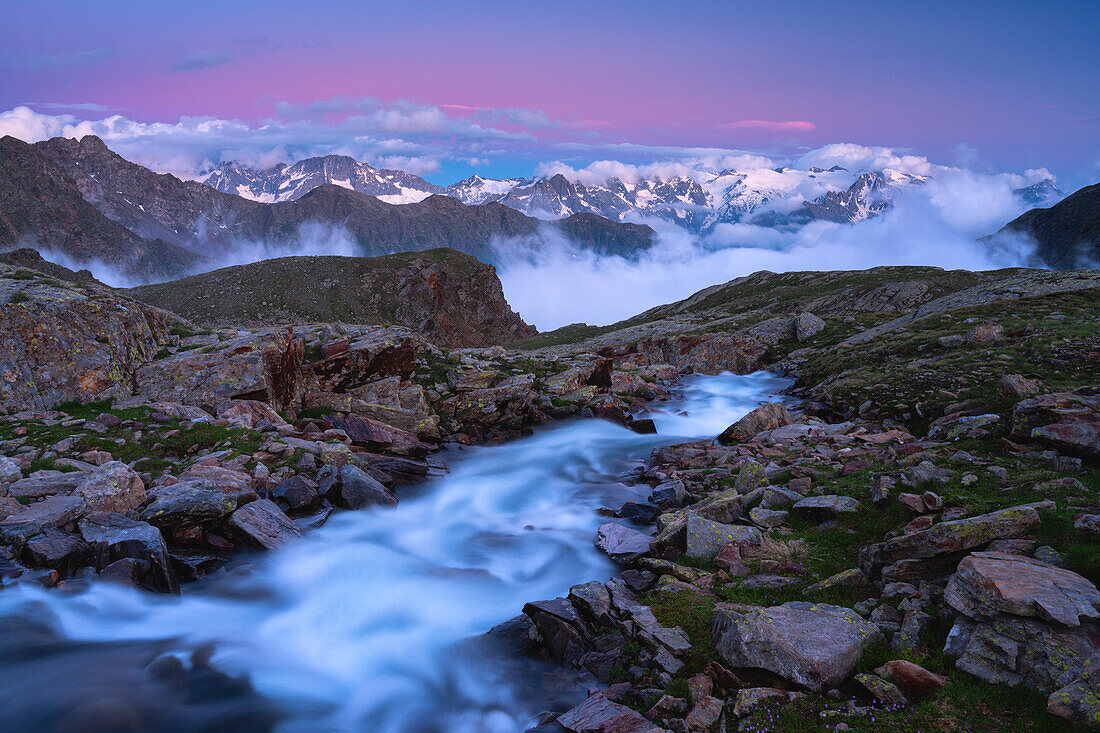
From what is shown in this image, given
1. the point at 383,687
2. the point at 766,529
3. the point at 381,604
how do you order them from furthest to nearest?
the point at 381,604 → the point at 766,529 → the point at 383,687

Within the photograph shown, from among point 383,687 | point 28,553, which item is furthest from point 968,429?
point 28,553

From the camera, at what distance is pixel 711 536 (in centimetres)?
1594

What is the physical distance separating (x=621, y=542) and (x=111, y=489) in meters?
17.1

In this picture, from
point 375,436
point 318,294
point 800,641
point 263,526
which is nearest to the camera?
point 800,641

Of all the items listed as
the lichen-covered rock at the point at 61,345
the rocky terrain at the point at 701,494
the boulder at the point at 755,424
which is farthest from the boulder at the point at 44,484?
the boulder at the point at 755,424

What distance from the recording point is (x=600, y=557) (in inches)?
742

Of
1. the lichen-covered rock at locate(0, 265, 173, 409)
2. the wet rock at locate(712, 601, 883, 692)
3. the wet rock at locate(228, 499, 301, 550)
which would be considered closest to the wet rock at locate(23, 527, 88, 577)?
the wet rock at locate(228, 499, 301, 550)

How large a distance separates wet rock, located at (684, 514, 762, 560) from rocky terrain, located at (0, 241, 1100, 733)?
8 cm

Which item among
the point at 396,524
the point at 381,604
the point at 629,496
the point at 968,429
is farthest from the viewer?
the point at 629,496

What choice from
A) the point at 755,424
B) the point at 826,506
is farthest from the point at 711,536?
the point at 755,424

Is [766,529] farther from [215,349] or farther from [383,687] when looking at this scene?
[215,349]

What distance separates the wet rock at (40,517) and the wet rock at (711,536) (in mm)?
18839

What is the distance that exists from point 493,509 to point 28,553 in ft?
53.6

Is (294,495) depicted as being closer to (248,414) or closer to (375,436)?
(248,414)
